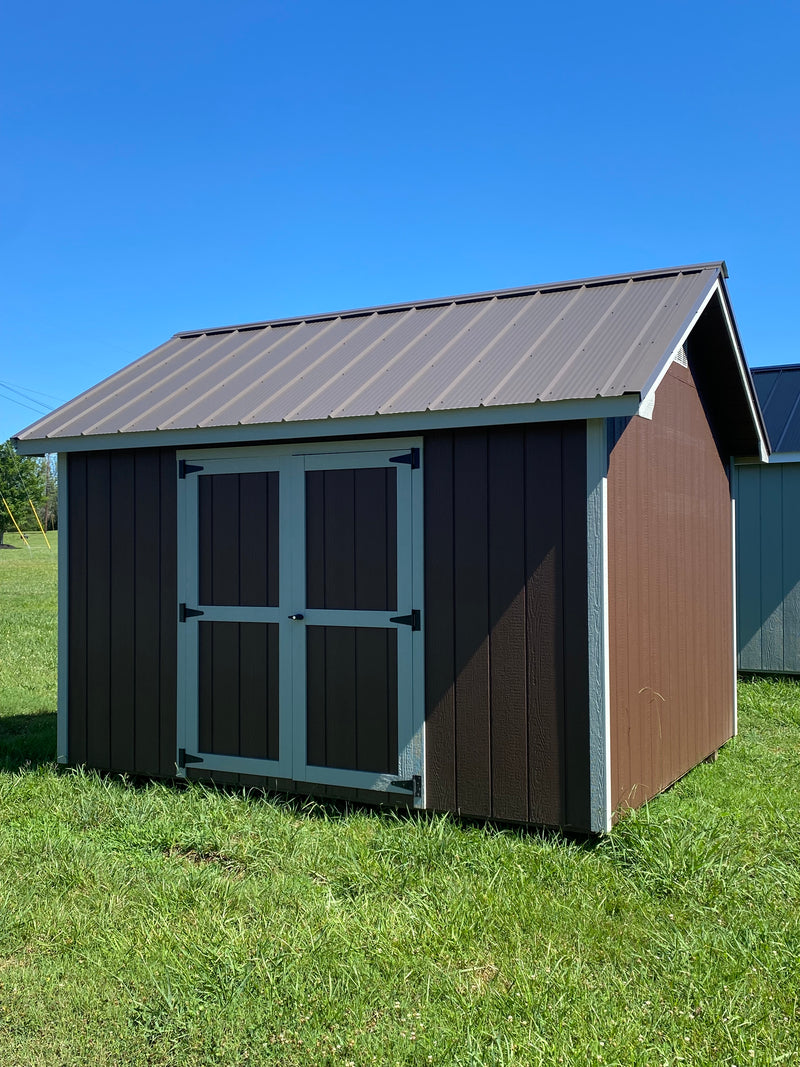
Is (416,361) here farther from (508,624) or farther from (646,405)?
(508,624)

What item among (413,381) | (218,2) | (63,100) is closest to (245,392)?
(413,381)

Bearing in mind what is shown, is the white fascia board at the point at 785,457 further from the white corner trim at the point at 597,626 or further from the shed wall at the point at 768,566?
the white corner trim at the point at 597,626

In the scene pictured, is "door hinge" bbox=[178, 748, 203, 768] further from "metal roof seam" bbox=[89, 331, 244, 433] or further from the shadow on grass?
"metal roof seam" bbox=[89, 331, 244, 433]

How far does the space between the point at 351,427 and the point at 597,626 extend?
1675mm

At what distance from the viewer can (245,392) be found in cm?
596

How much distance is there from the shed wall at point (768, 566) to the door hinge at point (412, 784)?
21.6ft

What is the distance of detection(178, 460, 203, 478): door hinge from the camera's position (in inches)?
228

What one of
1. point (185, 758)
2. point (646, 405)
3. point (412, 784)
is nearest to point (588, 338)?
point (646, 405)

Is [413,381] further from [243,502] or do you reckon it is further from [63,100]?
[63,100]

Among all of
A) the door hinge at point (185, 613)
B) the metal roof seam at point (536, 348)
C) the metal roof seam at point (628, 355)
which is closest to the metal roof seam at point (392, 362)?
the metal roof seam at point (536, 348)

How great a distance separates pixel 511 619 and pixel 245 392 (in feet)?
7.57

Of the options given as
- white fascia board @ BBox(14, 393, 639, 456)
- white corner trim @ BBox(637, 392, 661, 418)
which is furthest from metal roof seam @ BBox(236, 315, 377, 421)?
white corner trim @ BBox(637, 392, 661, 418)

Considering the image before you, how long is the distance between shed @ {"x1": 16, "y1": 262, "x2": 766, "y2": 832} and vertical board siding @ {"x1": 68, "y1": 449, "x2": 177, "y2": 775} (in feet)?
0.06

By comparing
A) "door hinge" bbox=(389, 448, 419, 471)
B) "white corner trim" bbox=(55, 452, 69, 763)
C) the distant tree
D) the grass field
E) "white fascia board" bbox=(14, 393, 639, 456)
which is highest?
the distant tree
